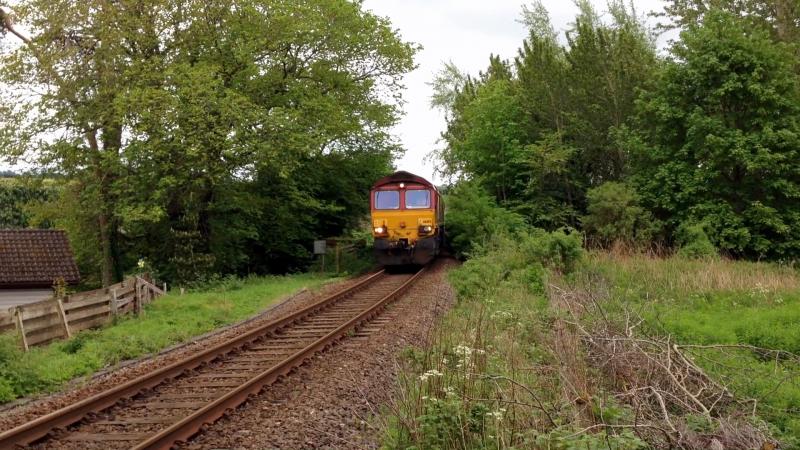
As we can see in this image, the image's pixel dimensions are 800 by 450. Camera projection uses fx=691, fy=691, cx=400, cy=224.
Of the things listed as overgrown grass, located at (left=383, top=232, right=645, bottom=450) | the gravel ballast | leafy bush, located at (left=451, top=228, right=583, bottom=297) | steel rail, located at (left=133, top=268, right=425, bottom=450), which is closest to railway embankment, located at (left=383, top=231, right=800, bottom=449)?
overgrown grass, located at (left=383, top=232, right=645, bottom=450)

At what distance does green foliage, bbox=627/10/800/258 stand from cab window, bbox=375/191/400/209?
1026 centimetres

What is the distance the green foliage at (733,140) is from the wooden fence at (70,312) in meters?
19.4

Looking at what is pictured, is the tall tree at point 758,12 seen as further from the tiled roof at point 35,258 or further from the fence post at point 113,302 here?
the tiled roof at point 35,258

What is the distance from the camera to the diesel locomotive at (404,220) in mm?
24359

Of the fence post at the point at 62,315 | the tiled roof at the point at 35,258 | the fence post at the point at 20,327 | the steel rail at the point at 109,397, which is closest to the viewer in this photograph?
the steel rail at the point at 109,397

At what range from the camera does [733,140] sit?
24.5 metres

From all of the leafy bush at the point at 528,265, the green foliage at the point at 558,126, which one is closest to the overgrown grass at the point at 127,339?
the leafy bush at the point at 528,265

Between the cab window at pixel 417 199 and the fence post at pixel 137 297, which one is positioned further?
the cab window at pixel 417 199

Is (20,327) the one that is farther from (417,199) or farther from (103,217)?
(103,217)

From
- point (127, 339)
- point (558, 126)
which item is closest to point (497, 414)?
point (127, 339)

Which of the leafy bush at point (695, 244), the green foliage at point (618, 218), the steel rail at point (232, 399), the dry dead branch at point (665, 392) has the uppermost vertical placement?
the green foliage at point (618, 218)

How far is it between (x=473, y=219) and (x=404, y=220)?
15.3 ft

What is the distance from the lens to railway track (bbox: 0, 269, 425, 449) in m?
6.49

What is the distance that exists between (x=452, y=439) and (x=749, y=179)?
23.8 metres
